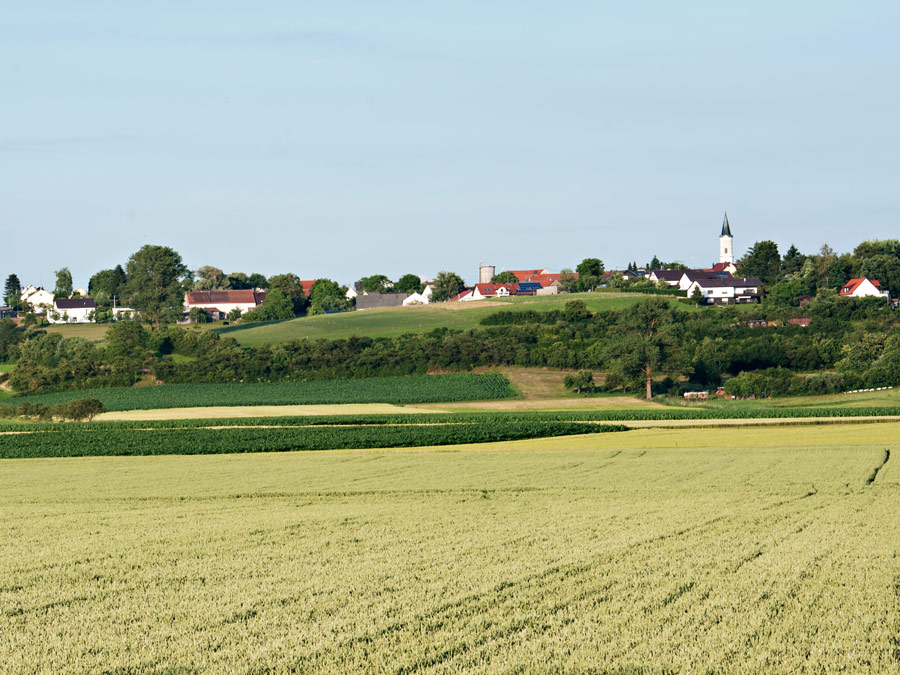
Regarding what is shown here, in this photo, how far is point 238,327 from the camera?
16112 centimetres

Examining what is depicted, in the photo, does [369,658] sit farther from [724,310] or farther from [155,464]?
[724,310]

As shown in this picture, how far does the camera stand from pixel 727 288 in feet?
609

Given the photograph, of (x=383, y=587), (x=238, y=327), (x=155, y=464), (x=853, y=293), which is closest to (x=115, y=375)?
(x=238, y=327)

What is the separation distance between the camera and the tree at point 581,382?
333 feet

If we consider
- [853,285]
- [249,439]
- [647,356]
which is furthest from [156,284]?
[853,285]

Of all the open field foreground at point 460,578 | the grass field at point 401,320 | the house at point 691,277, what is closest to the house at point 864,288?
the house at point 691,277

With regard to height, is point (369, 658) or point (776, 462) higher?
point (369, 658)

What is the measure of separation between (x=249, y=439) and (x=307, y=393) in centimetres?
4976

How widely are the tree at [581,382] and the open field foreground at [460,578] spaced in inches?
2756

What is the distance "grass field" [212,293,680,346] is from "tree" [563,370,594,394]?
39.2 m

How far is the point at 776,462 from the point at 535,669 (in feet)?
97.9

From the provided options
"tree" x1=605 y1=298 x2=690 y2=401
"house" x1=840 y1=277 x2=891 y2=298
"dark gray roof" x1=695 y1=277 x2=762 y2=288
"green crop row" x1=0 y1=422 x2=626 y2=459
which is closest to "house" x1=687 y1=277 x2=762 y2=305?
"dark gray roof" x1=695 y1=277 x2=762 y2=288

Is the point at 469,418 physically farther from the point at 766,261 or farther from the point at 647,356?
the point at 766,261

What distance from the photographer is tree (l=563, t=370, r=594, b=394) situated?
10138 cm
